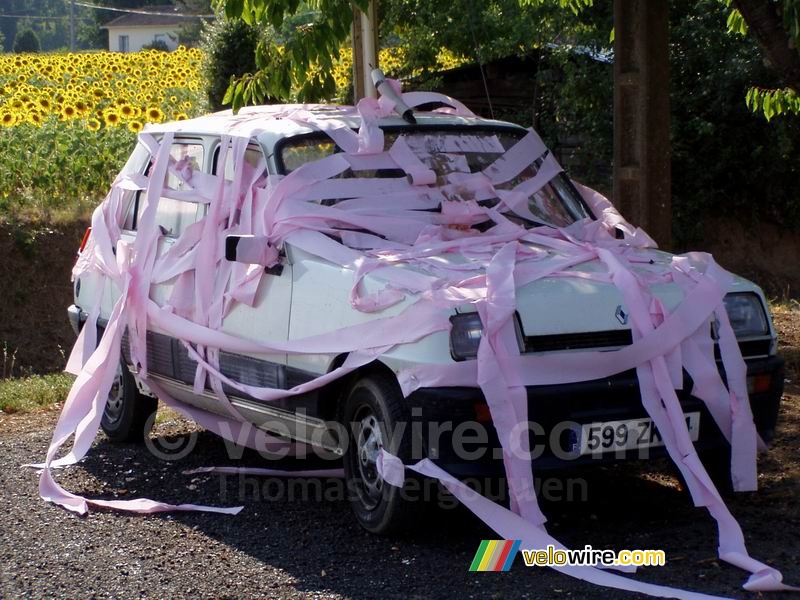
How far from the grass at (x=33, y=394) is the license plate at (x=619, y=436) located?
517 centimetres

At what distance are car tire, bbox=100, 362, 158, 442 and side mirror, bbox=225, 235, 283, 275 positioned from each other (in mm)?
1800

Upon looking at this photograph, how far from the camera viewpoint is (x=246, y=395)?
584 centimetres

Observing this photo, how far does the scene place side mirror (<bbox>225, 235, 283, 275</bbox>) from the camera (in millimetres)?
5586

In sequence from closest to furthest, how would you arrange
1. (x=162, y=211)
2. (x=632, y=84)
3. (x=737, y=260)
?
1. (x=162, y=211)
2. (x=632, y=84)
3. (x=737, y=260)

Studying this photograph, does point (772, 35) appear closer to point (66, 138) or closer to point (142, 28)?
point (66, 138)

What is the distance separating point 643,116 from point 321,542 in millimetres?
3814

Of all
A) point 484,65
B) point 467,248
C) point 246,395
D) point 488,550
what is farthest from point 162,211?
point 484,65

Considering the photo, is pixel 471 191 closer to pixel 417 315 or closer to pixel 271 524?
pixel 417 315

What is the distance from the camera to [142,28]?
272 ft

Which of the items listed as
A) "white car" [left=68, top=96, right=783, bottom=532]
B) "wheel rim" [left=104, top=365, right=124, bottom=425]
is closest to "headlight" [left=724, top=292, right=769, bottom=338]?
"white car" [left=68, top=96, right=783, bottom=532]

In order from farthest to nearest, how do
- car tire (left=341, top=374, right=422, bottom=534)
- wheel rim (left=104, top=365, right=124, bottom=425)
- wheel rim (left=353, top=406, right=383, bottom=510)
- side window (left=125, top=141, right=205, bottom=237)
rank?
wheel rim (left=104, top=365, right=124, bottom=425) < side window (left=125, top=141, right=205, bottom=237) < wheel rim (left=353, top=406, right=383, bottom=510) < car tire (left=341, top=374, right=422, bottom=534)

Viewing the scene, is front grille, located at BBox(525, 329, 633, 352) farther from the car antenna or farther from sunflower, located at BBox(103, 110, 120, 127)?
sunflower, located at BBox(103, 110, 120, 127)

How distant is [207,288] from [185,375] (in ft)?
1.65

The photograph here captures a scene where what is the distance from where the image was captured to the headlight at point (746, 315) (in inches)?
211
